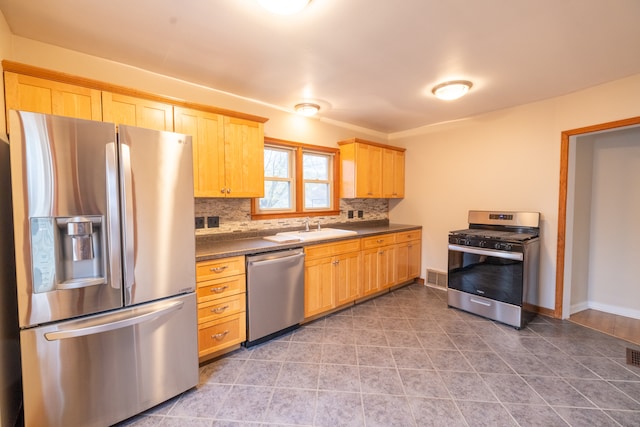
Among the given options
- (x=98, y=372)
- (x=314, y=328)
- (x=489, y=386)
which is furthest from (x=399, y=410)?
(x=98, y=372)

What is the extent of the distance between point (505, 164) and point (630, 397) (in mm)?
2442

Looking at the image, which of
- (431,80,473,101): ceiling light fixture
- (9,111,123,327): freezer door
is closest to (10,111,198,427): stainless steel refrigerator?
(9,111,123,327): freezer door

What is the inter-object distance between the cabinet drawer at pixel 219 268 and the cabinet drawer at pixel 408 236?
7.85ft

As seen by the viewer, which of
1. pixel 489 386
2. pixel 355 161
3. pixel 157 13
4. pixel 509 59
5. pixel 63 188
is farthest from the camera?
pixel 355 161

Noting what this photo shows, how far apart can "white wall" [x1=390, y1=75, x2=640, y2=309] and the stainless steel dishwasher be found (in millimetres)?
2445

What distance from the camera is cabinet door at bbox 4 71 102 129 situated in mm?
1635

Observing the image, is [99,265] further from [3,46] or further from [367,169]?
[367,169]

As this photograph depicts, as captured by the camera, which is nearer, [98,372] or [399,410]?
[98,372]

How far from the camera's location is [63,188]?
4.53 feet

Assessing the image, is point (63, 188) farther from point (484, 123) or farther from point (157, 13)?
point (484, 123)

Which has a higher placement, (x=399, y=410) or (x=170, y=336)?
(x=170, y=336)

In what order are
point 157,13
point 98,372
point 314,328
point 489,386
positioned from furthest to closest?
point 314,328 < point 489,386 < point 157,13 < point 98,372

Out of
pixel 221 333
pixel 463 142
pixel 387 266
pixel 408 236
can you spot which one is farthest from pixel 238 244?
pixel 463 142

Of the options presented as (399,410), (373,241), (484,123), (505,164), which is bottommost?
(399,410)
